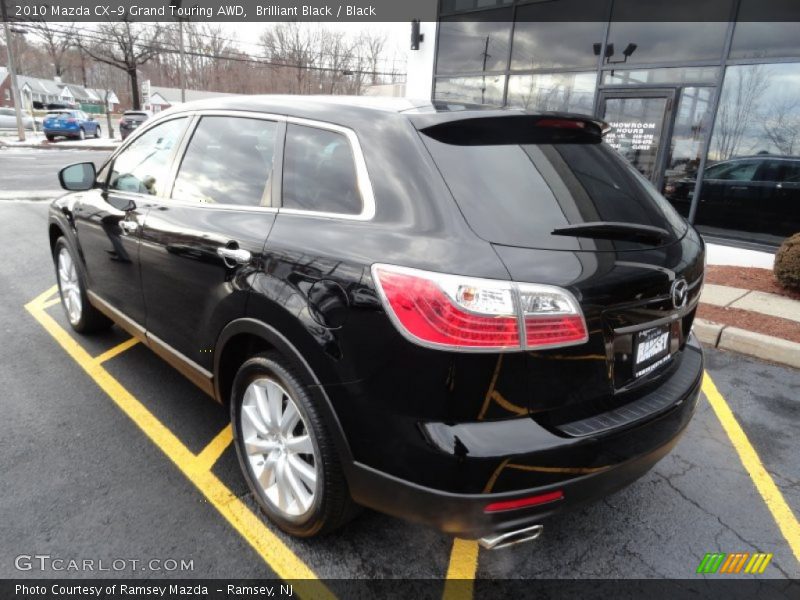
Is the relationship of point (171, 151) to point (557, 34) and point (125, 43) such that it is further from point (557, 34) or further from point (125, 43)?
point (125, 43)

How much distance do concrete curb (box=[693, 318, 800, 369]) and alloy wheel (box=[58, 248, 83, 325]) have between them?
5.23 metres

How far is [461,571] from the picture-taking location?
2229 mm

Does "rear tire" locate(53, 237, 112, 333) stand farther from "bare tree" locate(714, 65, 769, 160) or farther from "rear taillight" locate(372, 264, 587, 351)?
"bare tree" locate(714, 65, 769, 160)

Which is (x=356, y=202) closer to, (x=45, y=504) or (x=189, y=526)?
(x=189, y=526)

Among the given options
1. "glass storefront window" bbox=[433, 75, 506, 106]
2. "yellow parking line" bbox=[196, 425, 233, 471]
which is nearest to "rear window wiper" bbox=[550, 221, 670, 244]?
"yellow parking line" bbox=[196, 425, 233, 471]

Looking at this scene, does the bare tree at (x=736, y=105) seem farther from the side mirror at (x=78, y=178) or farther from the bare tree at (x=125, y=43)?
the bare tree at (x=125, y=43)

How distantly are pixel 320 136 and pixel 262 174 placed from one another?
380 mm

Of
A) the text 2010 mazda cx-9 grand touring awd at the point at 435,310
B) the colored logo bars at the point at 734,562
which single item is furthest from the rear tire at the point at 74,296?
the colored logo bars at the point at 734,562

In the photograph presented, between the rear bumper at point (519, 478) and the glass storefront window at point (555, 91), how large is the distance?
778 cm

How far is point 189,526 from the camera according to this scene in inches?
94.7

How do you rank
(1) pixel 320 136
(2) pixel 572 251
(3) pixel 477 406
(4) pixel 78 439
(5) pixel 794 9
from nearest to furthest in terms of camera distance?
1. (3) pixel 477 406
2. (2) pixel 572 251
3. (1) pixel 320 136
4. (4) pixel 78 439
5. (5) pixel 794 9

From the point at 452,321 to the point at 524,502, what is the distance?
63cm

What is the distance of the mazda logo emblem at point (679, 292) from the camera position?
2.08m

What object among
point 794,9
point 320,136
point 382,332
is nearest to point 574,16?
point 794,9
